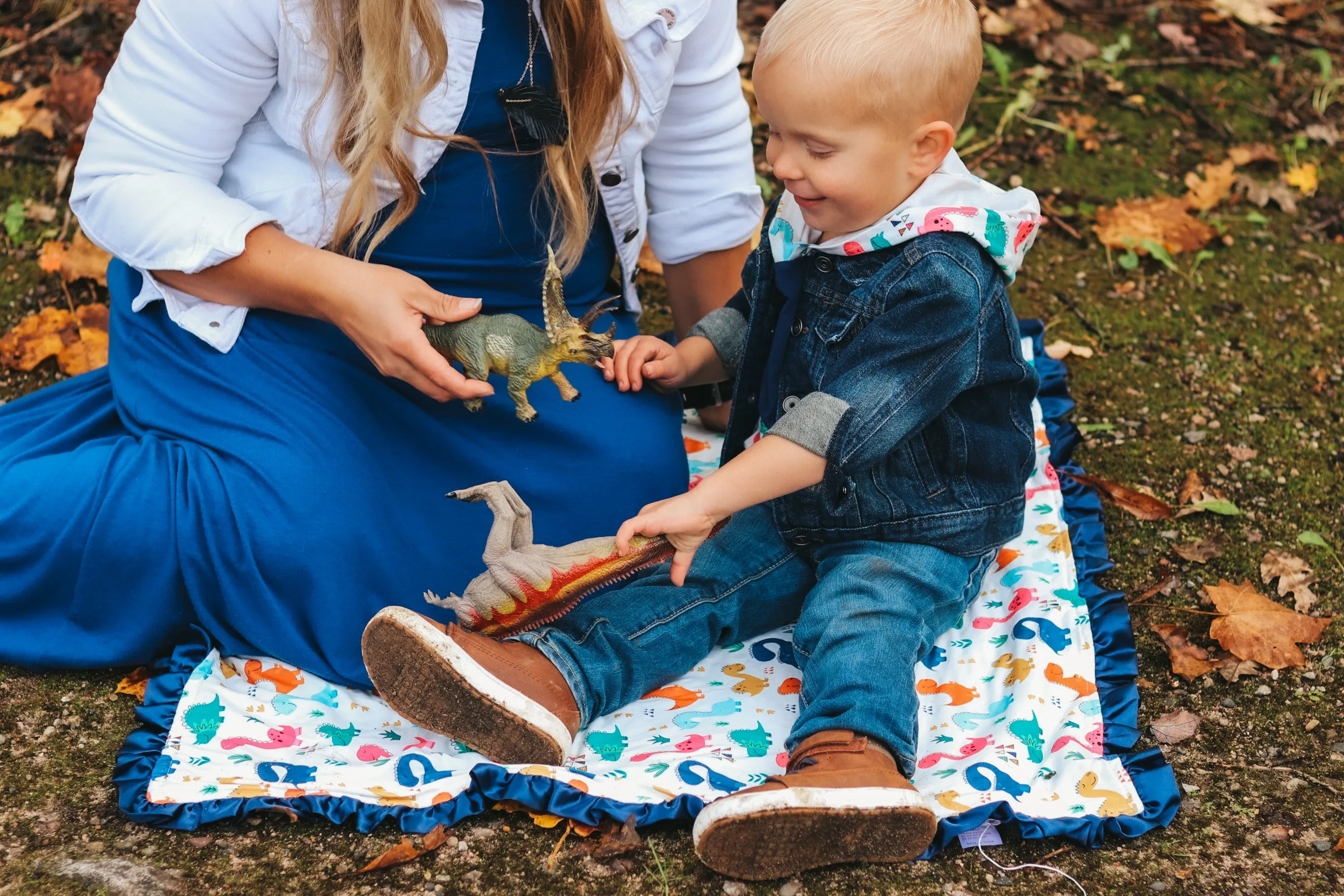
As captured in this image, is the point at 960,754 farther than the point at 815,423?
Yes

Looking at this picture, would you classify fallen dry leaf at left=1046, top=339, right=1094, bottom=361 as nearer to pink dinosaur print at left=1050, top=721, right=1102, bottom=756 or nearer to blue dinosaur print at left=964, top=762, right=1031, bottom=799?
pink dinosaur print at left=1050, top=721, right=1102, bottom=756

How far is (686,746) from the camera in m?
2.13

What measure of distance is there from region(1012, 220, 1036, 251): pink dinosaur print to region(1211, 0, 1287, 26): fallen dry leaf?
3.29 meters

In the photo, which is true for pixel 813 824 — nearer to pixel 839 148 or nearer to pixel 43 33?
pixel 839 148

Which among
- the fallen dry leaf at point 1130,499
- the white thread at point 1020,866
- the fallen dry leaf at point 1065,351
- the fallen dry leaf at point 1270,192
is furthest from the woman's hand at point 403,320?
the fallen dry leaf at point 1270,192

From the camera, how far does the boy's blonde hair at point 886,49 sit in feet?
6.33

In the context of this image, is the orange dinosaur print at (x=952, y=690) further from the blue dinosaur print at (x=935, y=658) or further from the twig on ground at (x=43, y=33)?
the twig on ground at (x=43, y=33)

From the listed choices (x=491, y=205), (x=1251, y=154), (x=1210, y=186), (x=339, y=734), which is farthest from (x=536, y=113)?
(x=1251, y=154)

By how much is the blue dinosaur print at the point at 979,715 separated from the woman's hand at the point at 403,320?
1051mm

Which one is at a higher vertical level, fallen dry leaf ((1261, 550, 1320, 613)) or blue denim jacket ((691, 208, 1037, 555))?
blue denim jacket ((691, 208, 1037, 555))

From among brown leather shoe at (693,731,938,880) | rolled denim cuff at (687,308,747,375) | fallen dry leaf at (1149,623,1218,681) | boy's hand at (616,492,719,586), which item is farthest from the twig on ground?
fallen dry leaf at (1149,623,1218,681)

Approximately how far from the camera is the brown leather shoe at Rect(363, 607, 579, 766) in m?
1.93

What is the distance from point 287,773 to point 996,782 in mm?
1193

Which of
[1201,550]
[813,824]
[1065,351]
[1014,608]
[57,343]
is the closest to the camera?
[813,824]
